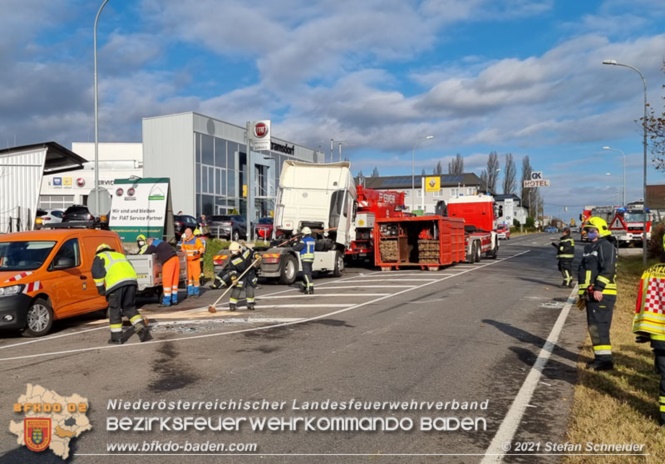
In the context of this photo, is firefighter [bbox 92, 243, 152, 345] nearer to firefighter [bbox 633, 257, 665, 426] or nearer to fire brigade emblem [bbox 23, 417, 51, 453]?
fire brigade emblem [bbox 23, 417, 51, 453]

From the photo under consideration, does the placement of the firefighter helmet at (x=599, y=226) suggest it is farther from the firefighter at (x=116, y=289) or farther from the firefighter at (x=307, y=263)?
the firefighter at (x=307, y=263)

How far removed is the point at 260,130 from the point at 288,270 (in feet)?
66.1

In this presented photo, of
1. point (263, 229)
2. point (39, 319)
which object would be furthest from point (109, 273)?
point (263, 229)

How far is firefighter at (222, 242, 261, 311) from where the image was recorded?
12.1 m

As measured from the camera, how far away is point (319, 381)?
650cm

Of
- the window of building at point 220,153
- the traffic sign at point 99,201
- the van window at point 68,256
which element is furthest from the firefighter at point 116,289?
the window of building at point 220,153

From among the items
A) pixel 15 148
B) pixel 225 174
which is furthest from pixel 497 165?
pixel 15 148

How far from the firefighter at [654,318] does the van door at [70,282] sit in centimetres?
882

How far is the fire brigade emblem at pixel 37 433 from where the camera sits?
4.73m

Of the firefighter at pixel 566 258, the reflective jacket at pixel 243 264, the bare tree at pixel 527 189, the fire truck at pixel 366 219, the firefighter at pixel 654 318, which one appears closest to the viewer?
the firefighter at pixel 654 318

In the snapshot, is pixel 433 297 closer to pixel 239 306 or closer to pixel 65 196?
pixel 239 306

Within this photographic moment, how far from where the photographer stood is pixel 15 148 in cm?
2592

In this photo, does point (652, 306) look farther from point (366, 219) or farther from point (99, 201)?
point (99, 201)

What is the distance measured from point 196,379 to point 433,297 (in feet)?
27.6
